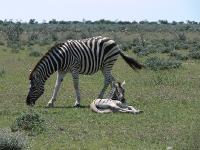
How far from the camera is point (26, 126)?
1288cm

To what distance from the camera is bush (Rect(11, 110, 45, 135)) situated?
41.9ft

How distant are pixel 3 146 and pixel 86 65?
7462mm

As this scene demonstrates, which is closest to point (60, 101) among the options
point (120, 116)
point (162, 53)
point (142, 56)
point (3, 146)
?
point (120, 116)

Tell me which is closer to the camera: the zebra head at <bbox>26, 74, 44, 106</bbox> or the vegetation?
the vegetation

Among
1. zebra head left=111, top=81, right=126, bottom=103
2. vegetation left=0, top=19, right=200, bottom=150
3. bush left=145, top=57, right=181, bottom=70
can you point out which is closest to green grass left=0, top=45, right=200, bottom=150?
vegetation left=0, top=19, right=200, bottom=150

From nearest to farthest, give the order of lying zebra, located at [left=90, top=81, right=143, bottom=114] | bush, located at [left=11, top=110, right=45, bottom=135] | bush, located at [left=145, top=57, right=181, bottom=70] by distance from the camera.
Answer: bush, located at [left=11, top=110, right=45, bottom=135] → lying zebra, located at [left=90, top=81, right=143, bottom=114] → bush, located at [left=145, top=57, right=181, bottom=70]

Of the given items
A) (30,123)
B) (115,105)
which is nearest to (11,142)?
(30,123)

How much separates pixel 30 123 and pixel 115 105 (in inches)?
128

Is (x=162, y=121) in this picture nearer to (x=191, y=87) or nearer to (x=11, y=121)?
(x=11, y=121)

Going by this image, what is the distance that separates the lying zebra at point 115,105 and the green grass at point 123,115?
273mm

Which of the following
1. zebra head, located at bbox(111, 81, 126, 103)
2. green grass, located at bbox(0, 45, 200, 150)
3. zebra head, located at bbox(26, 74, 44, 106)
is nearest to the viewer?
green grass, located at bbox(0, 45, 200, 150)

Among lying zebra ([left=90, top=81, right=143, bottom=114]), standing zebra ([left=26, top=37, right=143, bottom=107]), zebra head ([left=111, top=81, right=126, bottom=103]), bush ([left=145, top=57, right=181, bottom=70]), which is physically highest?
standing zebra ([left=26, top=37, right=143, bottom=107])

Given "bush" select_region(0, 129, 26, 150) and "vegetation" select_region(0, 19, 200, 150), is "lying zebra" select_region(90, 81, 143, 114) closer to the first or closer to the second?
"vegetation" select_region(0, 19, 200, 150)

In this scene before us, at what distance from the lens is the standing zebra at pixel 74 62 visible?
669 inches
